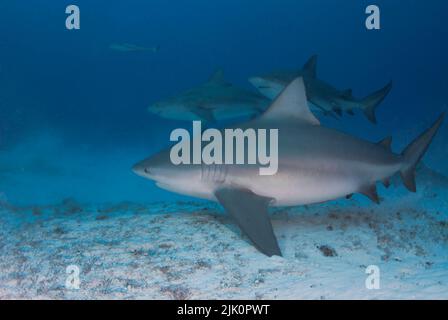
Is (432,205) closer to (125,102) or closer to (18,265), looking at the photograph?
(18,265)

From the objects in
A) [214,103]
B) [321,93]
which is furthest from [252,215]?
[214,103]

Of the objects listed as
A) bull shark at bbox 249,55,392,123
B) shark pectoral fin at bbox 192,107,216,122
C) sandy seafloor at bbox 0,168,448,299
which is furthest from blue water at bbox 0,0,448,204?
sandy seafloor at bbox 0,168,448,299

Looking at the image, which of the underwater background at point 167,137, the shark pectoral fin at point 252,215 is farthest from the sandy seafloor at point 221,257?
the shark pectoral fin at point 252,215

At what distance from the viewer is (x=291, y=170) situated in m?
4.18

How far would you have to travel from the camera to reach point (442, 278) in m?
3.25

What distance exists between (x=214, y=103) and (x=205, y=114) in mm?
340

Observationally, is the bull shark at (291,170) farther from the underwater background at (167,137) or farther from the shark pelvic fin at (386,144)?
the underwater background at (167,137)

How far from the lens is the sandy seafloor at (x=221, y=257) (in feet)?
9.56

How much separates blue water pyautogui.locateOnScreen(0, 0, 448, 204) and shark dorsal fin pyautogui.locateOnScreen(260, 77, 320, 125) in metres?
34.2

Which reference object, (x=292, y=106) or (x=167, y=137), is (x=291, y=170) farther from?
(x=167, y=137)

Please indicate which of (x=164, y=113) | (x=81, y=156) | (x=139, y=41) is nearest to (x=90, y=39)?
(x=139, y=41)

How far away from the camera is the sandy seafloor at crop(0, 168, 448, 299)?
9.56ft

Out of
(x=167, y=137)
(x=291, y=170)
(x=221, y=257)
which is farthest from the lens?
(x=167, y=137)
